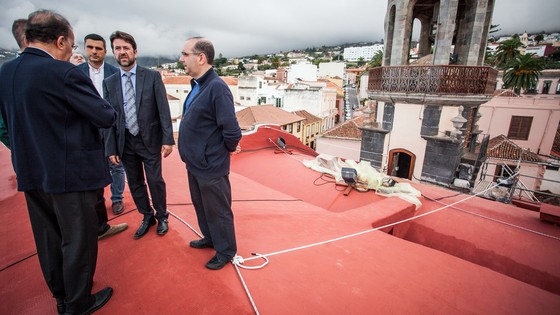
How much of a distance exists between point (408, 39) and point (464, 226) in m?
8.20

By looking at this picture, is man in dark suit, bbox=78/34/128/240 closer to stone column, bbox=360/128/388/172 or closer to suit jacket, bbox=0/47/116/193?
suit jacket, bbox=0/47/116/193

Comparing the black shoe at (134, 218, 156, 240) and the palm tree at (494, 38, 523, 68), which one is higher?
the palm tree at (494, 38, 523, 68)

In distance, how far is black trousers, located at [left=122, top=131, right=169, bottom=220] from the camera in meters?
2.68

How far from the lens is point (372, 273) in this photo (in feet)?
8.06

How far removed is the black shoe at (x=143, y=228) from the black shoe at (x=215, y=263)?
0.92 metres

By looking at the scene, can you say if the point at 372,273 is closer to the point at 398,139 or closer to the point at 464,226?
the point at 464,226

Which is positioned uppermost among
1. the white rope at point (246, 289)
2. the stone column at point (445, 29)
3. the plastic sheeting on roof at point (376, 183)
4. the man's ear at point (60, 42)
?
the stone column at point (445, 29)

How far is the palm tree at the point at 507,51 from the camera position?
34.9m

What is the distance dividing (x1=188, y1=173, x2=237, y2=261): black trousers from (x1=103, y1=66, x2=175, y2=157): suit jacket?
2.26 feet

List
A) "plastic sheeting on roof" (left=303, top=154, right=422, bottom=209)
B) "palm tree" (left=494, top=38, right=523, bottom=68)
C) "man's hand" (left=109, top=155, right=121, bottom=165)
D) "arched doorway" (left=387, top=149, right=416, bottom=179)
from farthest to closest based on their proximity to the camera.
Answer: "palm tree" (left=494, top=38, right=523, bottom=68) → "arched doorway" (left=387, top=149, right=416, bottom=179) → "plastic sheeting on roof" (left=303, top=154, right=422, bottom=209) → "man's hand" (left=109, top=155, right=121, bottom=165)

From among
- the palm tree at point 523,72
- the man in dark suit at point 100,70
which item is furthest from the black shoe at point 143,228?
the palm tree at point 523,72

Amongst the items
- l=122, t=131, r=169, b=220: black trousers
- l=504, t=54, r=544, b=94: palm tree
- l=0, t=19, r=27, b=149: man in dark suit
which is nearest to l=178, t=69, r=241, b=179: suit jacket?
l=122, t=131, r=169, b=220: black trousers

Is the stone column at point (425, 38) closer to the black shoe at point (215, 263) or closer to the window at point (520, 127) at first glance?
the black shoe at point (215, 263)

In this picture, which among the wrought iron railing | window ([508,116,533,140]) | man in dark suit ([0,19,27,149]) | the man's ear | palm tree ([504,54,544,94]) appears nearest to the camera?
the man's ear
